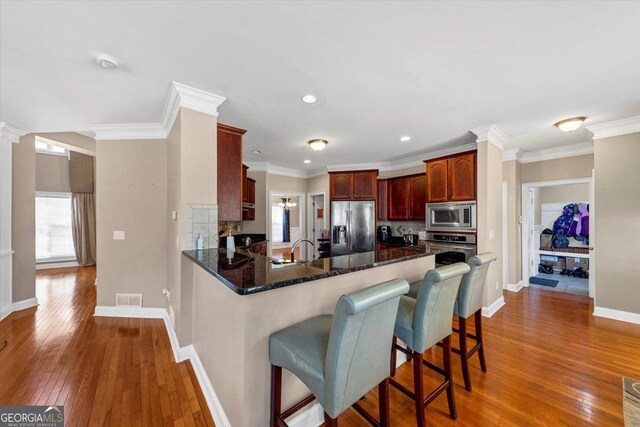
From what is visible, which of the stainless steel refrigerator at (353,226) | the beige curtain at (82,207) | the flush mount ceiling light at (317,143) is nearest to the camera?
the flush mount ceiling light at (317,143)

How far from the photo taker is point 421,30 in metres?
1.58

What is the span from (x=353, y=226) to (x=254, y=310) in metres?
4.00

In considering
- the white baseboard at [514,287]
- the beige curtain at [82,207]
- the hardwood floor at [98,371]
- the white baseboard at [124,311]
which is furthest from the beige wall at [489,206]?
the beige curtain at [82,207]

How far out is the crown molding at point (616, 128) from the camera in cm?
310

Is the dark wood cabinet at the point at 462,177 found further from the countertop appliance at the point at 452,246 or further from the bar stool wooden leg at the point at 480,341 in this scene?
the bar stool wooden leg at the point at 480,341

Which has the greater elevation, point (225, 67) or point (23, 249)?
point (225, 67)

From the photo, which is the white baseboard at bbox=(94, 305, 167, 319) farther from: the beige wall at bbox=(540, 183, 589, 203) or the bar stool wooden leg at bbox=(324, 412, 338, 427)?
the beige wall at bbox=(540, 183, 589, 203)

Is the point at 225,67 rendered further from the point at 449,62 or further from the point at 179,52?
the point at 449,62

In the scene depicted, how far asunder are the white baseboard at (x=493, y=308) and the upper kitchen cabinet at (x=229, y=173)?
11.5 feet

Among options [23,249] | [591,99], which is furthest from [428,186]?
[23,249]

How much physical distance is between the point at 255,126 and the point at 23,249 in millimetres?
3832

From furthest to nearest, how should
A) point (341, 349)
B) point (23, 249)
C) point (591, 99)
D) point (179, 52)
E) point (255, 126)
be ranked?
point (23, 249) < point (255, 126) < point (591, 99) < point (179, 52) < point (341, 349)

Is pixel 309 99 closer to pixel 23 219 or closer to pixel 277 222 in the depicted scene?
pixel 23 219

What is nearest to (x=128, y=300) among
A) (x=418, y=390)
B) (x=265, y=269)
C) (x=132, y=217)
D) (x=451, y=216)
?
(x=132, y=217)
